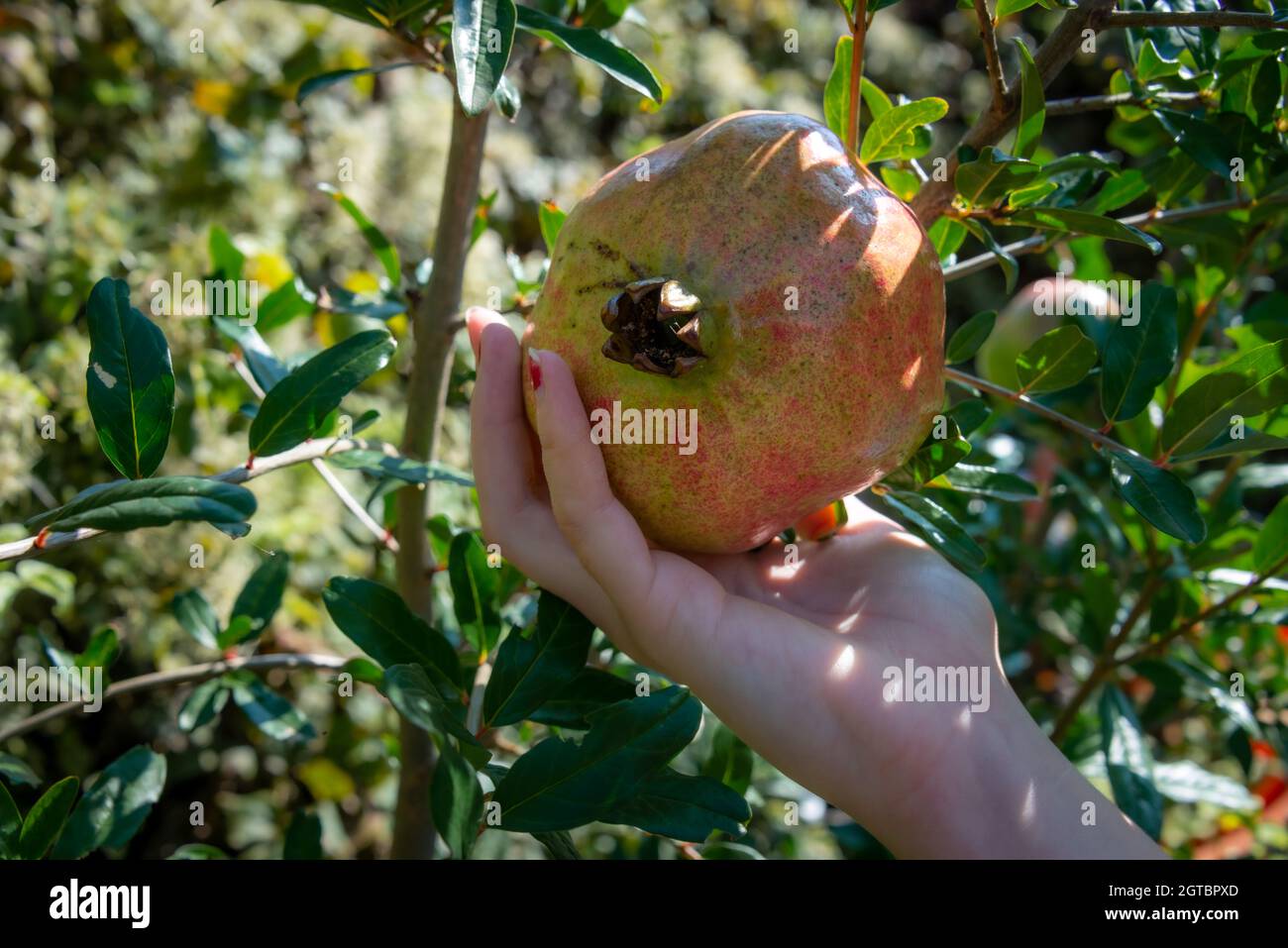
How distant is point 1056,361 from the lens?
2.93 ft

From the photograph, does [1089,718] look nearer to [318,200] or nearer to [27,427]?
[27,427]

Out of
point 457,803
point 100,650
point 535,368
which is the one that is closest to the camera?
point 457,803

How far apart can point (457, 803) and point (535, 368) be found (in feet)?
0.99

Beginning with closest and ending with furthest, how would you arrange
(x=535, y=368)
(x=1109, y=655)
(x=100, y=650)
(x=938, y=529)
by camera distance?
1. (x=535, y=368)
2. (x=938, y=529)
3. (x=100, y=650)
4. (x=1109, y=655)

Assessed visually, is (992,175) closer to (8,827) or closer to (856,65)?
(856,65)

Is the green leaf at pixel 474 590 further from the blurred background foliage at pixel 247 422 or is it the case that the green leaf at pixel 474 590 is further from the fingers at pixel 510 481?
the blurred background foliage at pixel 247 422

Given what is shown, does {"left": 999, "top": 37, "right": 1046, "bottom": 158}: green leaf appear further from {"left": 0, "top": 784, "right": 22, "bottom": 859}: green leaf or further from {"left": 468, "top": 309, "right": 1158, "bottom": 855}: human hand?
{"left": 0, "top": 784, "right": 22, "bottom": 859}: green leaf

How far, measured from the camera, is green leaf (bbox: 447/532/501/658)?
0.92 m

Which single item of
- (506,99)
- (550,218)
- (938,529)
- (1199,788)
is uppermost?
(506,99)

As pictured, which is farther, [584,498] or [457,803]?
[584,498]

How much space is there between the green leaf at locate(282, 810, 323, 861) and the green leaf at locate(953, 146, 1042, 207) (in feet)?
2.95

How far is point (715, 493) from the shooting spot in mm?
746

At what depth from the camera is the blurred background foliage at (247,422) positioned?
4.91 ft

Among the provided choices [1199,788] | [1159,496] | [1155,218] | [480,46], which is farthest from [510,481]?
[1199,788]
